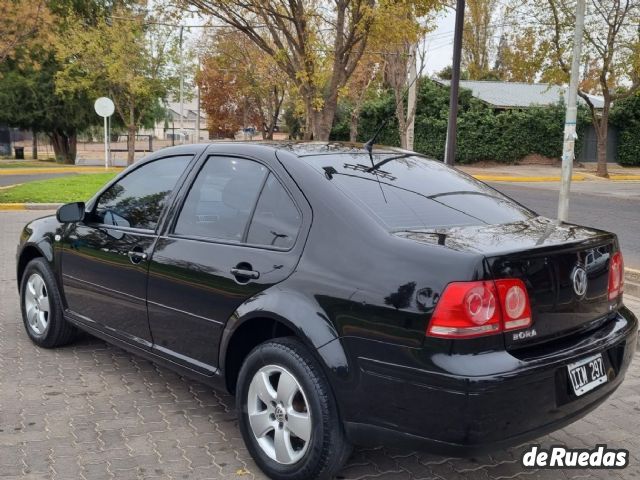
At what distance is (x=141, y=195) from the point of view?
4.25 meters

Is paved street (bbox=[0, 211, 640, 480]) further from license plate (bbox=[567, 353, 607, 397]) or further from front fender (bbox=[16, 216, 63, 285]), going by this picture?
front fender (bbox=[16, 216, 63, 285])

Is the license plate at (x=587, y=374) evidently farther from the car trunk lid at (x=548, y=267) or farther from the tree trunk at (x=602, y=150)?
the tree trunk at (x=602, y=150)

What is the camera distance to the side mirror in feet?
14.8

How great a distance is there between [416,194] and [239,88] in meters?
43.3

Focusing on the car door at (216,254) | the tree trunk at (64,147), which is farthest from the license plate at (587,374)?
the tree trunk at (64,147)

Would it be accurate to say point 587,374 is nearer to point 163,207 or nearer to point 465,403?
point 465,403

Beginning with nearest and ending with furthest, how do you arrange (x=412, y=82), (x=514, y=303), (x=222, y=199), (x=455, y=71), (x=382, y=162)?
1. (x=514, y=303)
2. (x=222, y=199)
3. (x=382, y=162)
4. (x=455, y=71)
5. (x=412, y=82)

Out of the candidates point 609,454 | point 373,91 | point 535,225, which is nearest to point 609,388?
point 609,454

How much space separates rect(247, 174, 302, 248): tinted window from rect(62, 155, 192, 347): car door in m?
0.80

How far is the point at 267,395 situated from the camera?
3137 millimetres

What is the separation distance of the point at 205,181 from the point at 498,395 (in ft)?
6.89

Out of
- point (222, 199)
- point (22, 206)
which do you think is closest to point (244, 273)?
point (222, 199)

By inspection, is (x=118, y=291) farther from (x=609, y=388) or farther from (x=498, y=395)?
(x=609, y=388)

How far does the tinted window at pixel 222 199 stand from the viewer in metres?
3.51
